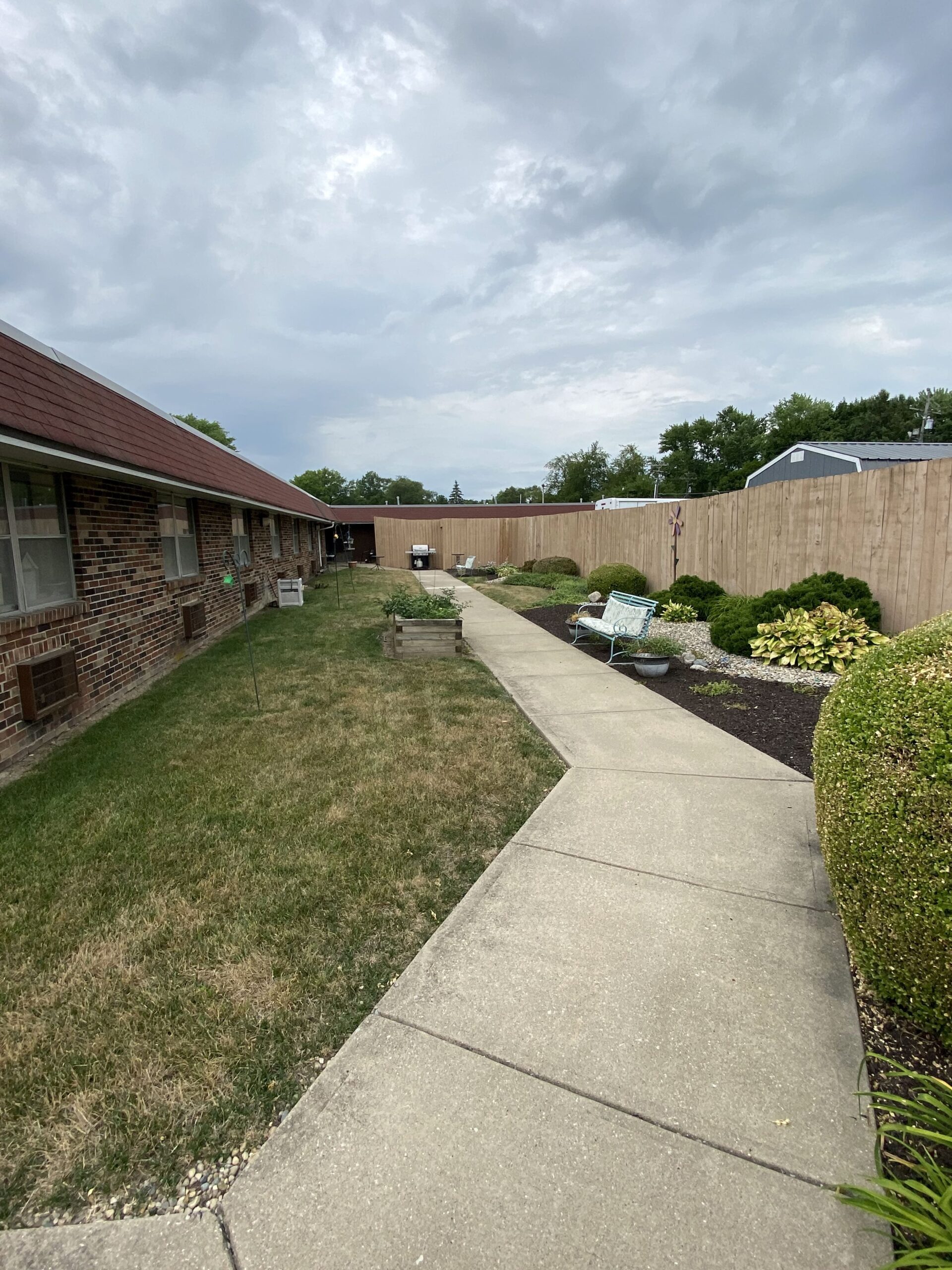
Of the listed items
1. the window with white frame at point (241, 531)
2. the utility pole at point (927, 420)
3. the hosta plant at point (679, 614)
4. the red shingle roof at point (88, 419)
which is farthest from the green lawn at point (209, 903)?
the utility pole at point (927, 420)

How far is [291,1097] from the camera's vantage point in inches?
74.4

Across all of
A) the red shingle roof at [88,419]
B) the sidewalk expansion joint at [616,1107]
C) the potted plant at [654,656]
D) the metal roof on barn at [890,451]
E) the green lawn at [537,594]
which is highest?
the metal roof on barn at [890,451]

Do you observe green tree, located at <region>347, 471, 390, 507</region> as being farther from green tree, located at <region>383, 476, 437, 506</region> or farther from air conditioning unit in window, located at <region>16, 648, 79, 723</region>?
air conditioning unit in window, located at <region>16, 648, 79, 723</region>

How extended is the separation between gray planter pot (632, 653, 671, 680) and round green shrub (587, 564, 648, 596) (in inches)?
245

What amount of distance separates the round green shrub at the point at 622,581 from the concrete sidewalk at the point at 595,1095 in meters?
10.5

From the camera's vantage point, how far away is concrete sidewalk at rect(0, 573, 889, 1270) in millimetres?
1489

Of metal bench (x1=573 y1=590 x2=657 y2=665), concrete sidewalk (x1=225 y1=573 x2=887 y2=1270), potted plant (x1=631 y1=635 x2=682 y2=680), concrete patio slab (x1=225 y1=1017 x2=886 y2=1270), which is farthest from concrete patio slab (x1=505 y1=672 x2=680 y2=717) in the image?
concrete patio slab (x1=225 y1=1017 x2=886 y2=1270)

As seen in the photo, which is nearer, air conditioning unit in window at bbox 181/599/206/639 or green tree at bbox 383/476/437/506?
air conditioning unit in window at bbox 181/599/206/639

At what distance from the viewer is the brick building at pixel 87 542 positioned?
15.0ft

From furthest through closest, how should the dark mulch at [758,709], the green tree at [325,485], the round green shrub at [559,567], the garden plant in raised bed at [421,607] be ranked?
1. the green tree at [325,485]
2. the round green shrub at [559,567]
3. the garden plant in raised bed at [421,607]
4. the dark mulch at [758,709]

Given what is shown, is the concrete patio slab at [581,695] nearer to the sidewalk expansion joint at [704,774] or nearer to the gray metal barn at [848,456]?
the sidewalk expansion joint at [704,774]

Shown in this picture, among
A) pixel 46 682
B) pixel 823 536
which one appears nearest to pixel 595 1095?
pixel 46 682

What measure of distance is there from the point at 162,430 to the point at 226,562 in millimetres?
3214

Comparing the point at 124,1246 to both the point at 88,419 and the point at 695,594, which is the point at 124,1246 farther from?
the point at 695,594
